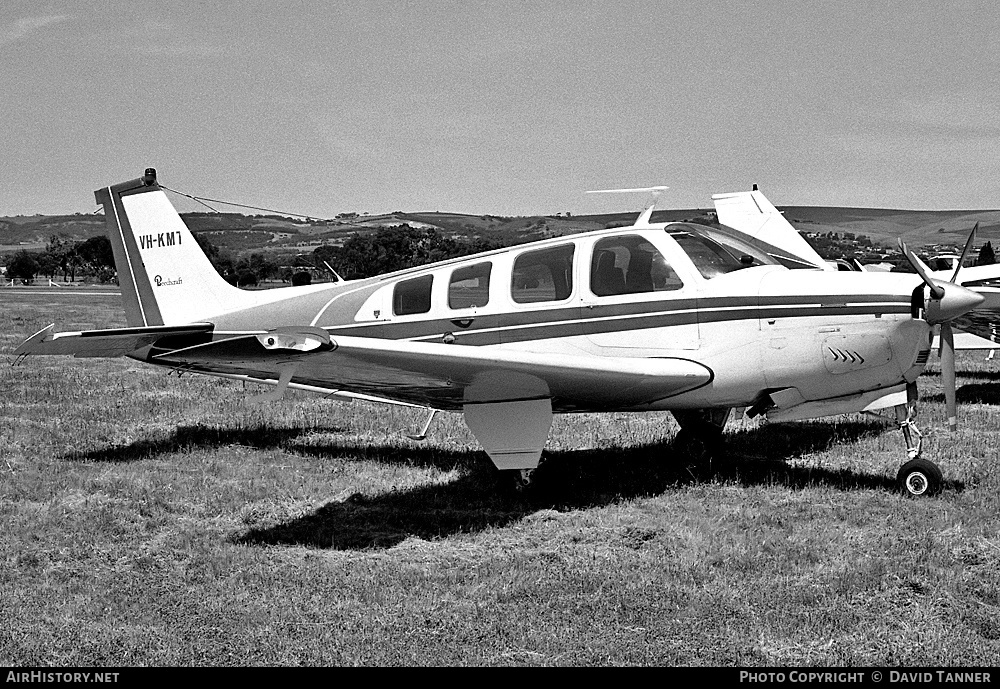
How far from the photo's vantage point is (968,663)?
175 inches

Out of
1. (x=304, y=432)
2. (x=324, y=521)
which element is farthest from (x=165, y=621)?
(x=304, y=432)

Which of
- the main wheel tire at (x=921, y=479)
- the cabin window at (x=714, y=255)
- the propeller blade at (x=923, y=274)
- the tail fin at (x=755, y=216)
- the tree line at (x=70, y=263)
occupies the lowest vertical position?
the main wheel tire at (x=921, y=479)

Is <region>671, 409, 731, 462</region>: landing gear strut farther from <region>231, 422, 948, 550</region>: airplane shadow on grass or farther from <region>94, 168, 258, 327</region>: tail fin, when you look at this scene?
<region>94, 168, 258, 327</region>: tail fin

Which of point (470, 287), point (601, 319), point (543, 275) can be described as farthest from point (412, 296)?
point (601, 319)

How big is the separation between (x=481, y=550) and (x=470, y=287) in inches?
108

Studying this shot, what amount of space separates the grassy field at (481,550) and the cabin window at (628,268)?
1.60 metres

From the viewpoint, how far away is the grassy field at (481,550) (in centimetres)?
477

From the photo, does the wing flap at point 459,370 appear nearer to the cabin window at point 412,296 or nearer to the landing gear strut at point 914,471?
the cabin window at point 412,296

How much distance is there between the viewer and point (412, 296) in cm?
866

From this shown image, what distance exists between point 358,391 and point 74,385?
848 cm

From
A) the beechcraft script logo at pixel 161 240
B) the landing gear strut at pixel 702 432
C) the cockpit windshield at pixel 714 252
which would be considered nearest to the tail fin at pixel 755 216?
the landing gear strut at pixel 702 432

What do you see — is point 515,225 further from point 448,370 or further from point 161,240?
point 448,370

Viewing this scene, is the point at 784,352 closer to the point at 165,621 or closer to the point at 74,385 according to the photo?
the point at 165,621
